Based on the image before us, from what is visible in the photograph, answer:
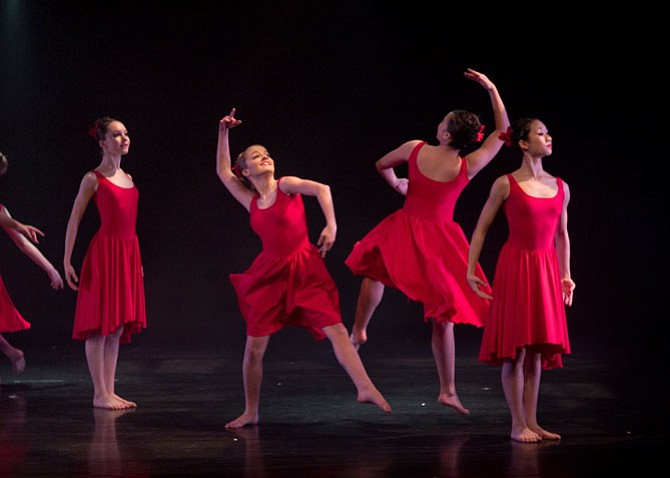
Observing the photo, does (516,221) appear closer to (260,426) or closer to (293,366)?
(260,426)

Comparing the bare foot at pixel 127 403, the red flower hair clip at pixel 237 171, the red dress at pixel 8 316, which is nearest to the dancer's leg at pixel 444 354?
the red flower hair clip at pixel 237 171

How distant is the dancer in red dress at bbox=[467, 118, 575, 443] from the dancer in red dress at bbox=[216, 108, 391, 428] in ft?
2.06

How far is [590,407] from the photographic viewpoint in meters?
4.57

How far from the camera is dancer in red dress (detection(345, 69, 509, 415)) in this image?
4414mm

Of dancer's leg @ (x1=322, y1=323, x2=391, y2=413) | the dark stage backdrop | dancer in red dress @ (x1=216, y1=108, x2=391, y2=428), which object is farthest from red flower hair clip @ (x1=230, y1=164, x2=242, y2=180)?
the dark stage backdrop

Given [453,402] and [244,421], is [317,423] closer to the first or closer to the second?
[244,421]

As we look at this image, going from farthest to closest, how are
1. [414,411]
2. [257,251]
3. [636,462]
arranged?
1. [257,251]
2. [414,411]
3. [636,462]

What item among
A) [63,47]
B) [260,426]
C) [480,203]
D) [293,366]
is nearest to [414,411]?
[260,426]

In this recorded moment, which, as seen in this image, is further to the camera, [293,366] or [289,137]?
[289,137]

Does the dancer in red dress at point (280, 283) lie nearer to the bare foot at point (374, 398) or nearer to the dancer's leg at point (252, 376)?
the dancer's leg at point (252, 376)

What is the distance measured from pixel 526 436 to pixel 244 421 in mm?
1153

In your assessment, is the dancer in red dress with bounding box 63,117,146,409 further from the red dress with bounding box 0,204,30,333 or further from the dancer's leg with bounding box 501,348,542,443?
the dancer's leg with bounding box 501,348,542,443

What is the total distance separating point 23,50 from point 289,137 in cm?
201

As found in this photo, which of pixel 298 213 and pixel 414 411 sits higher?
pixel 298 213
